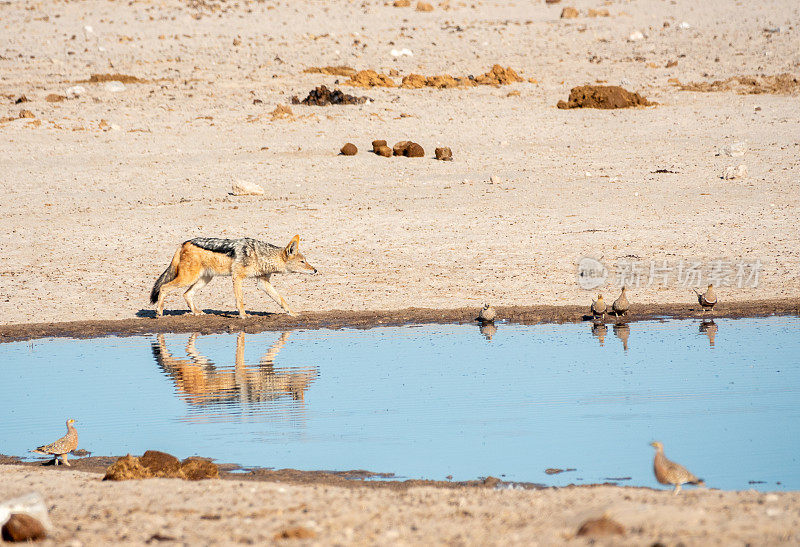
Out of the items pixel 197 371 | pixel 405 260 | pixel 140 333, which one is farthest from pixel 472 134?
pixel 197 371

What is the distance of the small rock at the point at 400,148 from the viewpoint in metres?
26.1

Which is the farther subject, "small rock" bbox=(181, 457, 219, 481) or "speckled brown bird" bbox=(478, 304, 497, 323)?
"speckled brown bird" bbox=(478, 304, 497, 323)

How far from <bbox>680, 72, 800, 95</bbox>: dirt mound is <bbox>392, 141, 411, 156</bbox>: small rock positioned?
10241mm

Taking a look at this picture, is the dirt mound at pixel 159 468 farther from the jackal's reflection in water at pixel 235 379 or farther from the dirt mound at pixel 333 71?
the dirt mound at pixel 333 71

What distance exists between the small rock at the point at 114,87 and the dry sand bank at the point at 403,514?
2530cm

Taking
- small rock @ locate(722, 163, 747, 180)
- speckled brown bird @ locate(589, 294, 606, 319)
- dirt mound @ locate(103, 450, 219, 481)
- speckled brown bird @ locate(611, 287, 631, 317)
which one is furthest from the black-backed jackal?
small rock @ locate(722, 163, 747, 180)

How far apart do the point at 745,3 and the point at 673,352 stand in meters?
31.1

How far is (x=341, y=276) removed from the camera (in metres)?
18.6

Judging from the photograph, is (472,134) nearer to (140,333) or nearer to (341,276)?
(341,276)

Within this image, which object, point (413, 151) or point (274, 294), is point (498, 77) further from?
point (274, 294)

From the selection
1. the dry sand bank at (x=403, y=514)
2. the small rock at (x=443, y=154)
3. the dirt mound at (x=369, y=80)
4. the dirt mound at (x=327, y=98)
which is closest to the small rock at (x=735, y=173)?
the small rock at (x=443, y=154)

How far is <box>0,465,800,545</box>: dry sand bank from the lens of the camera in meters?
6.41

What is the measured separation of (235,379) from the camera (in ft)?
40.4

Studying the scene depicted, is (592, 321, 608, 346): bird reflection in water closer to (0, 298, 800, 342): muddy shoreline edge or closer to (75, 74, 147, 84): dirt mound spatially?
(0, 298, 800, 342): muddy shoreline edge
